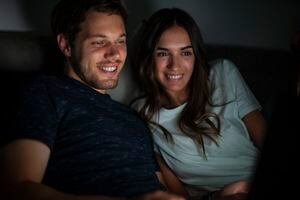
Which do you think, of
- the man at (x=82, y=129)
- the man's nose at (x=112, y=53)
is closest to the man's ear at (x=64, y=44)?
the man at (x=82, y=129)

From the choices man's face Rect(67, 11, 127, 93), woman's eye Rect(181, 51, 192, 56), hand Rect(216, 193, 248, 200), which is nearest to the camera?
hand Rect(216, 193, 248, 200)

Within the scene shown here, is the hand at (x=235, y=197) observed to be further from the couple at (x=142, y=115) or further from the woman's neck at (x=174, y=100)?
the woman's neck at (x=174, y=100)

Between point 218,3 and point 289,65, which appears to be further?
point 218,3

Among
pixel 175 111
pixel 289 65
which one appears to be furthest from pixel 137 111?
pixel 289 65

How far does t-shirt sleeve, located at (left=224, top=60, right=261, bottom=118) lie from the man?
319mm

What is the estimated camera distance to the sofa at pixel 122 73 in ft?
4.64

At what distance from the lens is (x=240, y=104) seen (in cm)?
134

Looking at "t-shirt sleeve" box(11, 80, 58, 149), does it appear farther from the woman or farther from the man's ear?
the woman

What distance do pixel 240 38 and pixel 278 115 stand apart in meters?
1.25

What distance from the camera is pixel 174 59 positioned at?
1.35 metres

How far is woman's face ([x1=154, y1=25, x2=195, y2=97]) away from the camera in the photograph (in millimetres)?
1343

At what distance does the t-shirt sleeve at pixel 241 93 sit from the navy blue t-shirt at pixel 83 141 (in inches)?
14.2

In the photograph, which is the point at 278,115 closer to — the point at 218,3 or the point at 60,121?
the point at 60,121

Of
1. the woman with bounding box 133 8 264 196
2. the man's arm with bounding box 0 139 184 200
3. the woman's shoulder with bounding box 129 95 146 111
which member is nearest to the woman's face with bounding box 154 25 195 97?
the woman with bounding box 133 8 264 196
